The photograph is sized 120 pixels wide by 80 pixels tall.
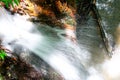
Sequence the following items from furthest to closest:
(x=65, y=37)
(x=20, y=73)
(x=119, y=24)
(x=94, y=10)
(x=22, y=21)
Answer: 1. (x=119, y=24)
2. (x=94, y=10)
3. (x=65, y=37)
4. (x=22, y=21)
5. (x=20, y=73)

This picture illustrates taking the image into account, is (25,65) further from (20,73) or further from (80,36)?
(80,36)

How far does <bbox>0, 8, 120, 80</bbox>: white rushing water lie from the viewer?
542 centimetres

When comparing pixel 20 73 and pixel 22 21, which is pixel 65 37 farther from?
pixel 20 73

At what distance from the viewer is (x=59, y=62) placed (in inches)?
234

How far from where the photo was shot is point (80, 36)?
7344 mm

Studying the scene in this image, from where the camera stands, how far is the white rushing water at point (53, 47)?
5422 millimetres

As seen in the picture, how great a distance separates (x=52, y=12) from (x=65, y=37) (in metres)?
0.72

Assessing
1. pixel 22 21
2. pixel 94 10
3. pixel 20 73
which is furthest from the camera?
pixel 94 10

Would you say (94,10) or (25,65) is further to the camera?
(94,10)

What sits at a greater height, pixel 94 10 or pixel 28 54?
pixel 94 10

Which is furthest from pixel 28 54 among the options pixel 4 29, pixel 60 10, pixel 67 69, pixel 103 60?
pixel 103 60

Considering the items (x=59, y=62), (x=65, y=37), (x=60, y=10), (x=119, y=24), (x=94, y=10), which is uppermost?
(x=119, y=24)

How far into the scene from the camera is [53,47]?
19.9 feet

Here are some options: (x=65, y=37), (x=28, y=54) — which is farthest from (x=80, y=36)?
(x=28, y=54)
